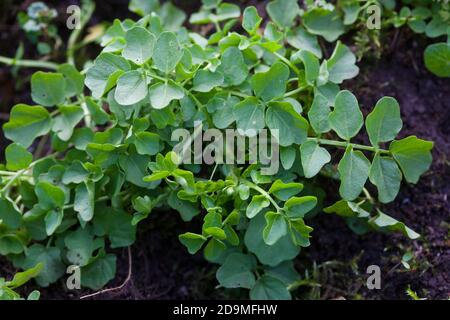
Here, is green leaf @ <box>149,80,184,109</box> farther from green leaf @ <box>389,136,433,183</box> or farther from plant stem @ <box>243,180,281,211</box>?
green leaf @ <box>389,136,433,183</box>

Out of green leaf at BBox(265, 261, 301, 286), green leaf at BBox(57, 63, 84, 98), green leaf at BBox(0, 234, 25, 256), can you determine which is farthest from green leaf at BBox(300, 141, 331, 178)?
green leaf at BBox(0, 234, 25, 256)

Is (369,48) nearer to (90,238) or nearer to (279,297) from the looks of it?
(279,297)

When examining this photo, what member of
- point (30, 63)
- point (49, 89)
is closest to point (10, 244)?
point (49, 89)

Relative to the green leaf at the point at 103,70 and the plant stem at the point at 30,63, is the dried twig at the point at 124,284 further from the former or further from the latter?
the plant stem at the point at 30,63

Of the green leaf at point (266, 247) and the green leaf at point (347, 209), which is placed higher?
the green leaf at point (347, 209)

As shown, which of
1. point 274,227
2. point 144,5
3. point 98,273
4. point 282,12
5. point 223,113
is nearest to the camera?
point 274,227

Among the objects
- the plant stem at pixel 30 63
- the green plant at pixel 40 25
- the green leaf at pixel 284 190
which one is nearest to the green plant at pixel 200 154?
the green leaf at pixel 284 190

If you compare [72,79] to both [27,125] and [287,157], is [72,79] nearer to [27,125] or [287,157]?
[27,125]
